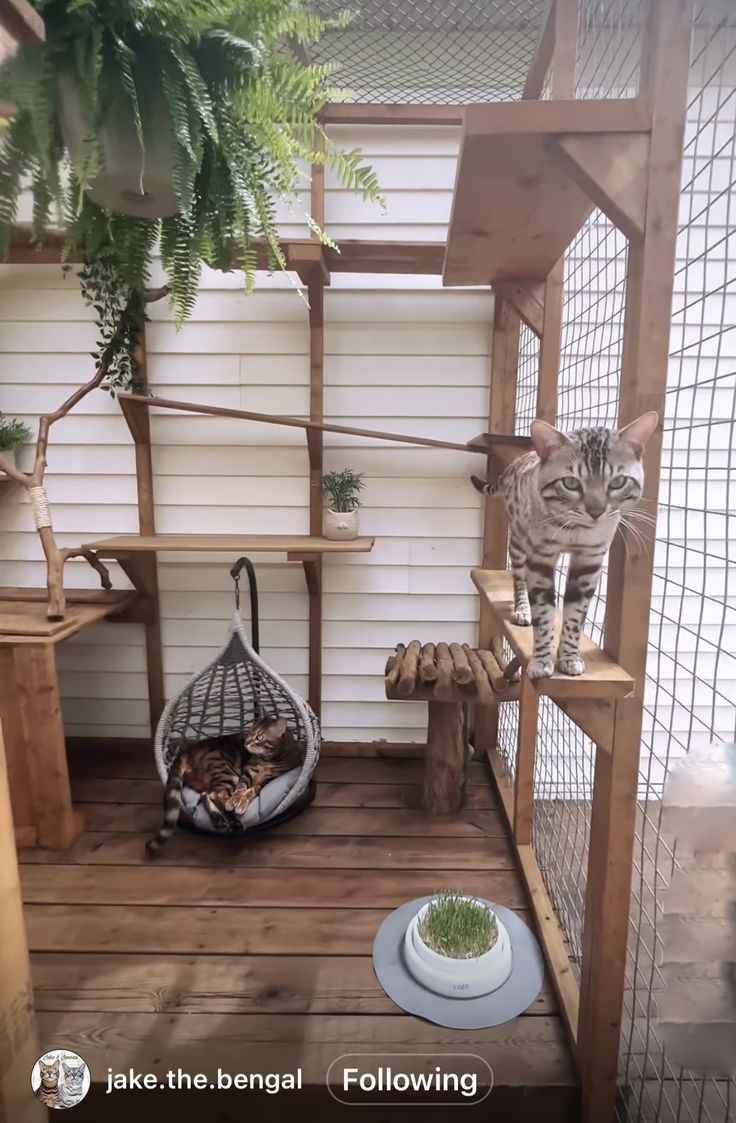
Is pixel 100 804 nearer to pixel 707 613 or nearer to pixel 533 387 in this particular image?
pixel 533 387

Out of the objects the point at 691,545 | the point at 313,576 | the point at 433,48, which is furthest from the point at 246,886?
the point at 433,48

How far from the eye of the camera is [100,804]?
1.92 m

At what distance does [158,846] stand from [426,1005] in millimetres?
865

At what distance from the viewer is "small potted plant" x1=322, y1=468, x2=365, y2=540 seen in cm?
195

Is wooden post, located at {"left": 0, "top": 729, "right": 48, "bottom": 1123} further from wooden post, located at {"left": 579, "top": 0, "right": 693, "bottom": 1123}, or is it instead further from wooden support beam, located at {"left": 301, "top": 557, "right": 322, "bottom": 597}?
wooden support beam, located at {"left": 301, "top": 557, "right": 322, "bottom": 597}

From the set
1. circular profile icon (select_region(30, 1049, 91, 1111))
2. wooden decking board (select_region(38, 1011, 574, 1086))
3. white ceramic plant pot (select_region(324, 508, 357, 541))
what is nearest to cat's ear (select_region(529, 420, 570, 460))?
white ceramic plant pot (select_region(324, 508, 357, 541))

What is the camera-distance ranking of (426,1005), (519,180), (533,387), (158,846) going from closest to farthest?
(519,180) < (426,1005) < (158,846) < (533,387)

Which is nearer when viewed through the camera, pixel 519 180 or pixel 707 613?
pixel 519 180

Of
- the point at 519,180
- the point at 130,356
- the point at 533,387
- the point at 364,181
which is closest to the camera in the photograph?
the point at 364,181

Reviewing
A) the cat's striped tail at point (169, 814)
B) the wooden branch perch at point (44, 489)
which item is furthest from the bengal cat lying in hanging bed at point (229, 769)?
the wooden branch perch at point (44, 489)

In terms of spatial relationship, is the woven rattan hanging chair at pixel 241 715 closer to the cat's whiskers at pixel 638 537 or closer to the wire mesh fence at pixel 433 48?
the cat's whiskers at pixel 638 537

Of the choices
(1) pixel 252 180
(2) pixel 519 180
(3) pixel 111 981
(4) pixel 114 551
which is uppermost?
(2) pixel 519 180

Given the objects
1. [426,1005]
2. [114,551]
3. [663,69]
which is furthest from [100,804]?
[663,69]

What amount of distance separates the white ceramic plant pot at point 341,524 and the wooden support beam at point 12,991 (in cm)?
128
